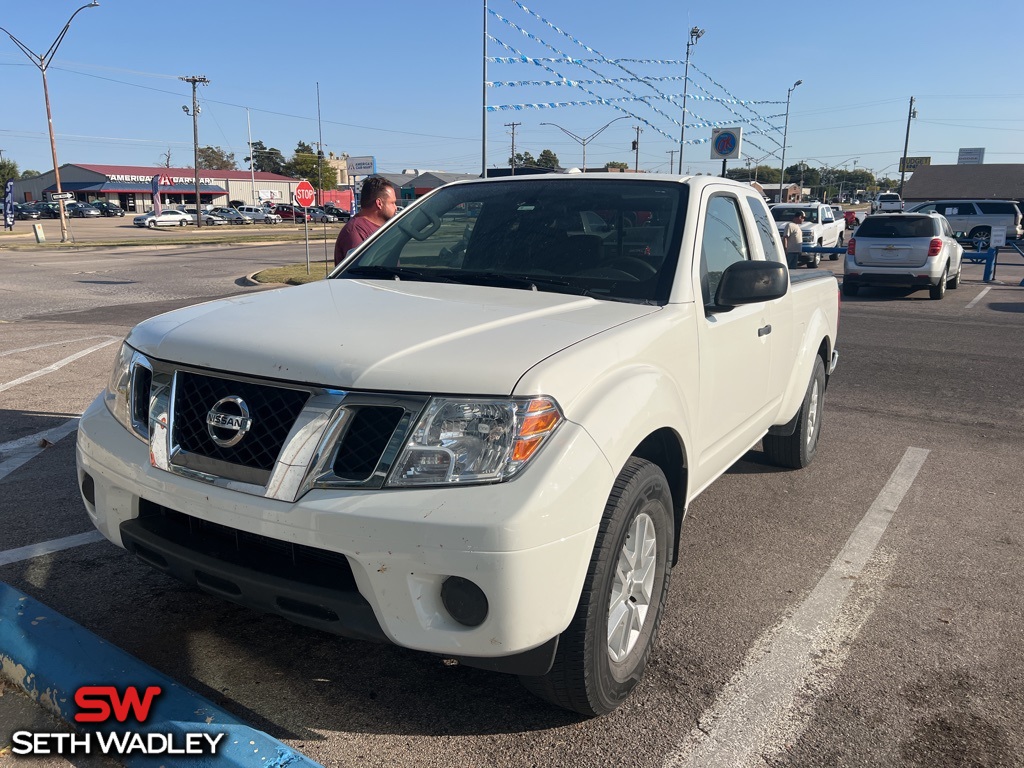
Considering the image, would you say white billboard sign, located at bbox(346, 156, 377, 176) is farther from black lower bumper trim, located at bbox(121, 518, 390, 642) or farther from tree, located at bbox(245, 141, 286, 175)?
tree, located at bbox(245, 141, 286, 175)

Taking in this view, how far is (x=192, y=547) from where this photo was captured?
2.53 m

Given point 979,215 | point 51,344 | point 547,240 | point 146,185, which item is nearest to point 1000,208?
point 979,215

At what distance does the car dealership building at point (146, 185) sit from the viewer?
305 feet

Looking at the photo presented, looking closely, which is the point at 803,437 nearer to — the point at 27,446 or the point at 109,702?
the point at 109,702

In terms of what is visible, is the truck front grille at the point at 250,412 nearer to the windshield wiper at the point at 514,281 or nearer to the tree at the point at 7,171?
the windshield wiper at the point at 514,281

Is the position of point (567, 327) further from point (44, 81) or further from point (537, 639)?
point (44, 81)

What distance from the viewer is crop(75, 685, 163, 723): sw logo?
2.39m

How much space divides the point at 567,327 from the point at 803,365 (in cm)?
260

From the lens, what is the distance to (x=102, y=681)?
2.44m

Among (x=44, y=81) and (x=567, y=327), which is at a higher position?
(x=44, y=81)

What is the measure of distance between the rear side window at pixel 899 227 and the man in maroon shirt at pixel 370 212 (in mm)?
12446

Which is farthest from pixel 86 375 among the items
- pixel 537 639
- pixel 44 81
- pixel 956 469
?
pixel 44 81

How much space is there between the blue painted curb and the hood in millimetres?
954

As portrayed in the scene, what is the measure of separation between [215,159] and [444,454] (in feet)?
490
